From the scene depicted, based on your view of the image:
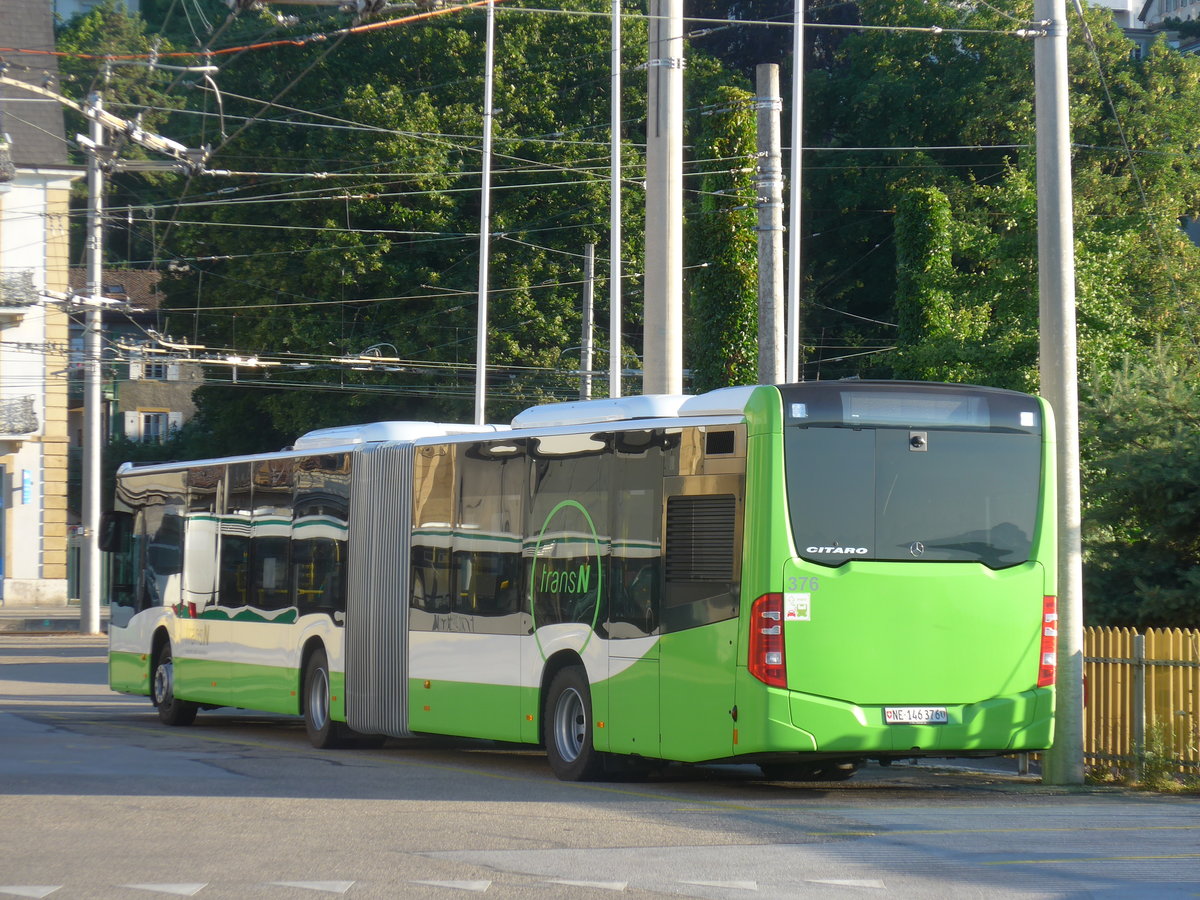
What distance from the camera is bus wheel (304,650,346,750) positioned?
17500mm

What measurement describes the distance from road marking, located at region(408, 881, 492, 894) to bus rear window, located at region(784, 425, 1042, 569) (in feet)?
13.6

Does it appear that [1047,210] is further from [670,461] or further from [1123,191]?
[1123,191]

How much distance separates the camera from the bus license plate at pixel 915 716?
1251 cm

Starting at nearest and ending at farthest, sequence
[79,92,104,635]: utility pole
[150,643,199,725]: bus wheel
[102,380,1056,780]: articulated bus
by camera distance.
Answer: [102,380,1056,780]: articulated bus < [150,643,199,725]: bus wheel < [79,92,104,635]: utility pole

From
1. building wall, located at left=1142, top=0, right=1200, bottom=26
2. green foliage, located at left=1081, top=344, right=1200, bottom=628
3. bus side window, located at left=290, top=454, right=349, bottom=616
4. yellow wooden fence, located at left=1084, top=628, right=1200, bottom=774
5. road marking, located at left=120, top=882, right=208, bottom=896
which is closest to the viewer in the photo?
road marking, located at left=120, top=882, right=208, bottom=896

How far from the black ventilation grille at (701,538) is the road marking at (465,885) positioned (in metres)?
4.02

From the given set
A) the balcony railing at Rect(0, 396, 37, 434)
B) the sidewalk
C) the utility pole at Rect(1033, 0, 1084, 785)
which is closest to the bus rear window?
the utility pole at Rect(1033, 0, 1084, 785)

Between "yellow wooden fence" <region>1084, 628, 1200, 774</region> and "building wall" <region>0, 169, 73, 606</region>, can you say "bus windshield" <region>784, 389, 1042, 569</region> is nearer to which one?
"yellow wooden fence" <region>1084, 628, 1200, 774</region>

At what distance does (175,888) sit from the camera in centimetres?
880

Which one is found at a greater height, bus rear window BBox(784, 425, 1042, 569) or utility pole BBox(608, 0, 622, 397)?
utility pole BBox(608, 0, 622, 397)

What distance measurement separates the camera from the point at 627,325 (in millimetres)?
50531

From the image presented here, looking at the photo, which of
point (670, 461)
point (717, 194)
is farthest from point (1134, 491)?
point (717, 194)

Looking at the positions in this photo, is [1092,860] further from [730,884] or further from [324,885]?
[324,885]

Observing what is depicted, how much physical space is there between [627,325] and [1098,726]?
119 feet
